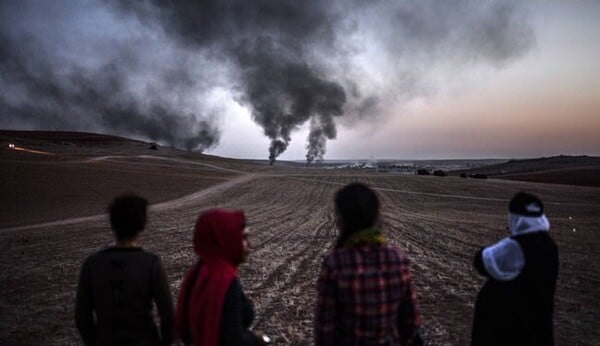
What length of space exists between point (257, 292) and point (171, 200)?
20035 millimetres

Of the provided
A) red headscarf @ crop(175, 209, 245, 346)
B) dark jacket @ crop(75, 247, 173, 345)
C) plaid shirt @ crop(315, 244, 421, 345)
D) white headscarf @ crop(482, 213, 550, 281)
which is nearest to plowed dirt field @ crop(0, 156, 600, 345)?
white headscarf @ crop(482, 213, 550, 281)

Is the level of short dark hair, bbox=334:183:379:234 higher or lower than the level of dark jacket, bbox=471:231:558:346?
higher

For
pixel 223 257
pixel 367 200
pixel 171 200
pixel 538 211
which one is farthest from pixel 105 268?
pixel 171 200

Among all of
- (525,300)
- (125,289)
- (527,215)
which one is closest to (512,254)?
(527,215)

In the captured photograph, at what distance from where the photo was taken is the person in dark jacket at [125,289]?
2.92m

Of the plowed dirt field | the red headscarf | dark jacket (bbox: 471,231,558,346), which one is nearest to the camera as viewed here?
the red headscarf

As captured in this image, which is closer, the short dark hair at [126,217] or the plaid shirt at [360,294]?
the plaid shirt at [360,294]

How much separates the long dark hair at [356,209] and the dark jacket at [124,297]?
132 cm

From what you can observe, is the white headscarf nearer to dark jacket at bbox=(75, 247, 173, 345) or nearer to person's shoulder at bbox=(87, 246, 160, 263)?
dark jacket at bbox=(75, 247, 173, 345)

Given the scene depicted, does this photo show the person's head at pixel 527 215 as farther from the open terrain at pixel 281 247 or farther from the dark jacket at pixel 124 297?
the open terrain at pixel 281 247

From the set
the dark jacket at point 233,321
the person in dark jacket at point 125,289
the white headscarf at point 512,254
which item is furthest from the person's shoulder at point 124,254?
the white headscarf at point 512,254

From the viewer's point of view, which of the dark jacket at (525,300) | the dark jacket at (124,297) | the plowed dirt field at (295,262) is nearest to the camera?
the dark jacket at (124,297)

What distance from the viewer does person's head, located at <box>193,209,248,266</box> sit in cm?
264

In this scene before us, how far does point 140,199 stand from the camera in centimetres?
304
